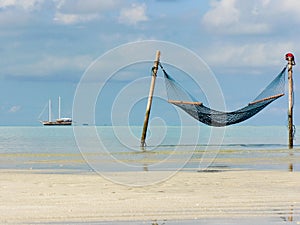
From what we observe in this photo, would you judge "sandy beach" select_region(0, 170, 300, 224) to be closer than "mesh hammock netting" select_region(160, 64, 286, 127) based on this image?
Yes

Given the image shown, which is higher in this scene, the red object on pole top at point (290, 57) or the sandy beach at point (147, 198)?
the red object on pole top at point (290, 57)

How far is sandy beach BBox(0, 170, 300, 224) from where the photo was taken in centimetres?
1305

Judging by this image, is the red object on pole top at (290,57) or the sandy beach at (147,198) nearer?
the sandy beach at (147,198)

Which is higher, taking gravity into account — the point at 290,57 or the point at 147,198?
the point at 290,57

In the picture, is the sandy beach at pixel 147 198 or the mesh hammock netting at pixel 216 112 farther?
the mesh hammock netting at pixel 216 112

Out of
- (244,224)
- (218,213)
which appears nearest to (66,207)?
(218,213)

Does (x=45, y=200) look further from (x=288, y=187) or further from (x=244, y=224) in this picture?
(x=288, y=187)

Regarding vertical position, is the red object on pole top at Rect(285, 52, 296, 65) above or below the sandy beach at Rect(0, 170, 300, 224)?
above

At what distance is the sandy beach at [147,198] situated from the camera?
13055 millimetres

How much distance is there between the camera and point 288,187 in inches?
718

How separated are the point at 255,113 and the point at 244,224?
87.9 ft

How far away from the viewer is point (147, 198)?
51.6 ft

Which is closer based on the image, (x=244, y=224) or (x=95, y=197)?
(x=244, y=224)

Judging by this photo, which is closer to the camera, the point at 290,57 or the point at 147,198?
the point at 147,198
